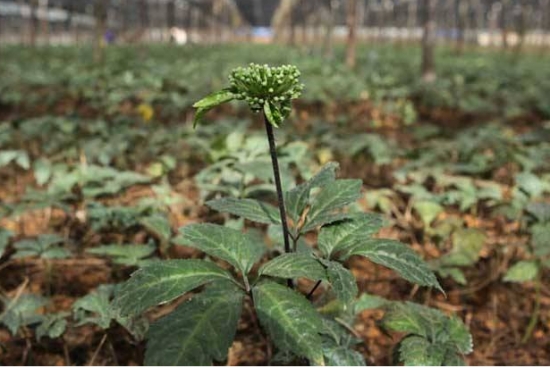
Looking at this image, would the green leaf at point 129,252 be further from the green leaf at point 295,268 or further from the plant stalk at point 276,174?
the green leaf at point 295,268

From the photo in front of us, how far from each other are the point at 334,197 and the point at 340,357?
15.6 inches

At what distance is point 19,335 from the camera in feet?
6.29

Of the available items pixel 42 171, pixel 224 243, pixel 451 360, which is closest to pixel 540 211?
pixel 451 360

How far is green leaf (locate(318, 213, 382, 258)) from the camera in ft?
4.36

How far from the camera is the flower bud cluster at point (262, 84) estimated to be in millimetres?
1166

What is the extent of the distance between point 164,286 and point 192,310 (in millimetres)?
75

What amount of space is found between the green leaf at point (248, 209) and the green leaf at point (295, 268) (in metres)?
0.16

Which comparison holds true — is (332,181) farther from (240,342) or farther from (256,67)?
(240,342)

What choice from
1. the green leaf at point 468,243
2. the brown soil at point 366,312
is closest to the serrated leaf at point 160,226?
the brown soil at point 366,312

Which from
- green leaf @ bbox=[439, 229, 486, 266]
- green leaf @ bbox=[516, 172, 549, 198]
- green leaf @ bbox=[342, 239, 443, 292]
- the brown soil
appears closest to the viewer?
green leaf @ bbox=[342, 239, 443, 292]

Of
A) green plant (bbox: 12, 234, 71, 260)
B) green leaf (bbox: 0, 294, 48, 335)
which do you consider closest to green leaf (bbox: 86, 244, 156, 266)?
green plant (bbox: 12, 234, 71, 260)

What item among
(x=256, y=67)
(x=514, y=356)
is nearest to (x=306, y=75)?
(x=514, y=356)

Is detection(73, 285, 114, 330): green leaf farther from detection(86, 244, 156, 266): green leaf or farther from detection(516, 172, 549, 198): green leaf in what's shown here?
detection(516, 172, 549, 198): green leaf

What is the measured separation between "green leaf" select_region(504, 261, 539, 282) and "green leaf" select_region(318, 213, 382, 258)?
0.92 meters
